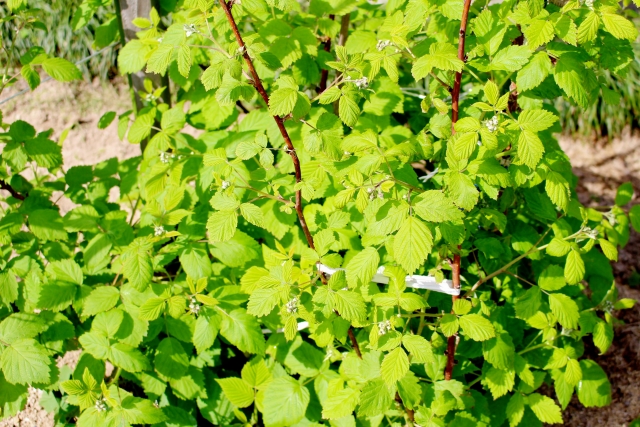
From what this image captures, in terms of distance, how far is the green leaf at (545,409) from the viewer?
6.73 feet

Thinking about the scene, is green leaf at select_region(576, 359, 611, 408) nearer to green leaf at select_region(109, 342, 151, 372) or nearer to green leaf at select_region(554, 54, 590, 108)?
green leaf at select_region(554, 54, 590, 108)

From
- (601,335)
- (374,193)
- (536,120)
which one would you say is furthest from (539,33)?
(601,335)

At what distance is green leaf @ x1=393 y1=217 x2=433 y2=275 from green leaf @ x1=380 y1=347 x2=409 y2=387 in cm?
32

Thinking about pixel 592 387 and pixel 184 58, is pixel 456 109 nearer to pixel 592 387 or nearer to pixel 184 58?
pixel 184 58

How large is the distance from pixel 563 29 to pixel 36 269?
1.91m

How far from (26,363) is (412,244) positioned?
4.41 feet

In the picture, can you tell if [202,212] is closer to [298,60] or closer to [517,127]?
[298,60]

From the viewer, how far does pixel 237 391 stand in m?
2.14

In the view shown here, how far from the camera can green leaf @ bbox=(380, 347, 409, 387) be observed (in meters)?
1.67

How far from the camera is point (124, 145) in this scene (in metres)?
4.49

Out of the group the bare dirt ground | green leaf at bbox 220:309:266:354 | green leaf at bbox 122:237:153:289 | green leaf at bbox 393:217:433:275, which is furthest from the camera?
the bare dirt ground

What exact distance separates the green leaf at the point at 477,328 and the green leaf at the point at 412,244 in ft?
1.24

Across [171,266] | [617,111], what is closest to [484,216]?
[171,266]

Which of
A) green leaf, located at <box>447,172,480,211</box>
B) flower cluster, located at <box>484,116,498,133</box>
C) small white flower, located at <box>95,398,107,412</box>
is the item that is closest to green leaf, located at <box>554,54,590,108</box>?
flower cluster, located at <box>484,116,498,133</box>
